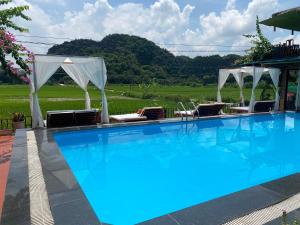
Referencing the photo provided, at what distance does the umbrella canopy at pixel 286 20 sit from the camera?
16672 millimetres

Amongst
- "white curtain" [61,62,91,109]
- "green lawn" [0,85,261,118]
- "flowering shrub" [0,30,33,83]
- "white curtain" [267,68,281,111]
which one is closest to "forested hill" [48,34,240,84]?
"green lawn" [0,85,261,118]

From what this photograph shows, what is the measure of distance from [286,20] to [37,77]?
1545cm

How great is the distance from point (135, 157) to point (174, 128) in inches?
153

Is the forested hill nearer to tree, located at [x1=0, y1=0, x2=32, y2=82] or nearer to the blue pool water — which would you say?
the blue pool water

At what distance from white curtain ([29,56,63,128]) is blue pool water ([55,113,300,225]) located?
41.8 inches

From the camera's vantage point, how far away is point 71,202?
378 cm

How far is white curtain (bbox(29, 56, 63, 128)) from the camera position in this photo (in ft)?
30.5

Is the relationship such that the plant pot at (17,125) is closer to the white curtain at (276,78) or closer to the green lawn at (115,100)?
the green lawn at (115,100)

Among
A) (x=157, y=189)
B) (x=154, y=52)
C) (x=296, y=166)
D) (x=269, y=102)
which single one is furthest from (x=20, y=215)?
(x=154, y=52)

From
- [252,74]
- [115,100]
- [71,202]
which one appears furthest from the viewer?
[115,100]

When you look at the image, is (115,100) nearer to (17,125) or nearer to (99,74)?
(99,74)

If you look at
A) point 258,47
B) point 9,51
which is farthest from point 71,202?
point 258,47

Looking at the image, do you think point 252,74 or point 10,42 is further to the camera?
point 252,74

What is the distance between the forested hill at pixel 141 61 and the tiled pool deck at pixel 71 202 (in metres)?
43.3
